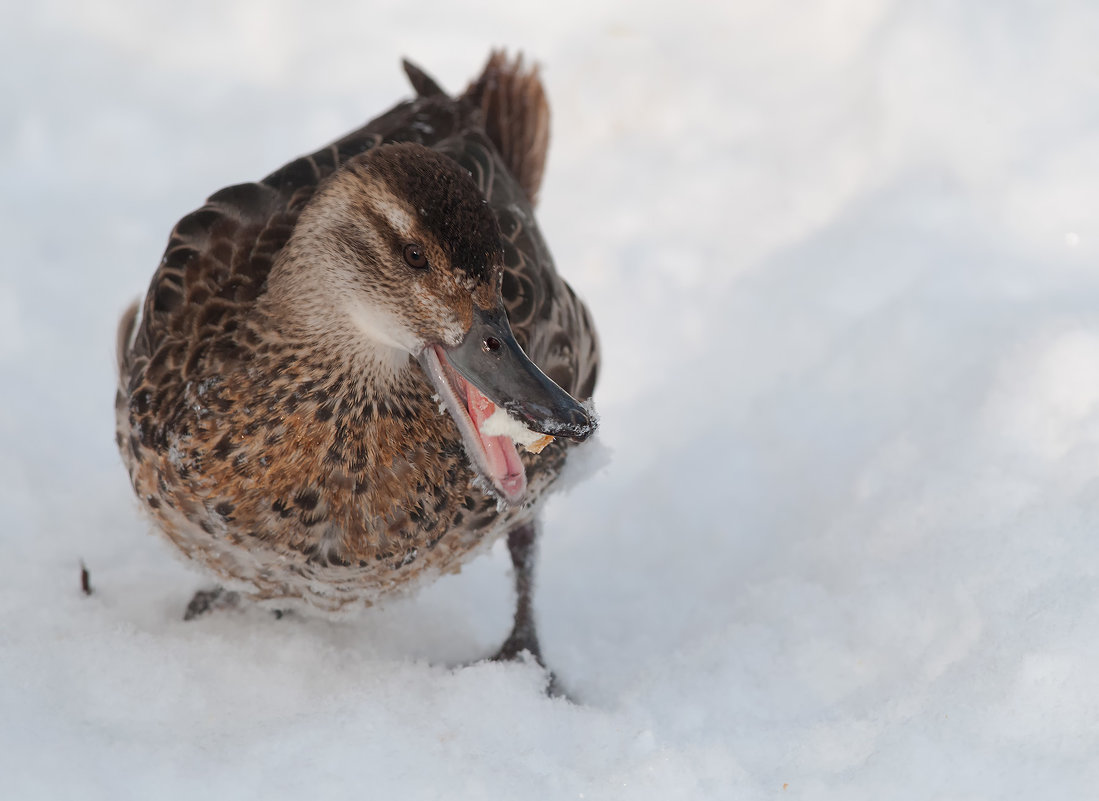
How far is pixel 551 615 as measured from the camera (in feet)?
12.6

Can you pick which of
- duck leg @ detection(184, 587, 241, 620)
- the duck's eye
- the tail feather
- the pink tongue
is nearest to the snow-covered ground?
duck leg @ detection(184, 587, 241, 620)

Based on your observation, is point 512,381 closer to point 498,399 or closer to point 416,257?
point 498,399

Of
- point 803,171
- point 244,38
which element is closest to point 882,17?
point 803,171

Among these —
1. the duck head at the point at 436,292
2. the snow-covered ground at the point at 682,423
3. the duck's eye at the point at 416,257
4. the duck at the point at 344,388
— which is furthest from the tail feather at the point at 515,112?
the duck's eye at the point at 416,257

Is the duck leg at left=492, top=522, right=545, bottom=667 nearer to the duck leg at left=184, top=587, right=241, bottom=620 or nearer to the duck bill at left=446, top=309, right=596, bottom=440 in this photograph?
the duck leg at left=184, top=587, right=241, bottom=620

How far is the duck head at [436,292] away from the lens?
A: 2.52 metres

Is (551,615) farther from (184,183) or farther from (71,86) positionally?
(71,86)

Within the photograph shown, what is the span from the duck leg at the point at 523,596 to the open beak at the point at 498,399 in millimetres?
976

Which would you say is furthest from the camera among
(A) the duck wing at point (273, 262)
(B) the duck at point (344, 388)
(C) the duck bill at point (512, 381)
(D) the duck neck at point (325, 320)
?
(A) the duck wing at point (273, 262)

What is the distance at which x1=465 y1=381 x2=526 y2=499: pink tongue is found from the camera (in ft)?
8.58

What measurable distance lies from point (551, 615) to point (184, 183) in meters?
2.83

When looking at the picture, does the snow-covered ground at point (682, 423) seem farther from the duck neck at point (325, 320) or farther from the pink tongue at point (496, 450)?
the duck neck at point (325, 320)

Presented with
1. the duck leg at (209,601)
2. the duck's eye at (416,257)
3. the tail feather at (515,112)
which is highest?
the tail feather at (515,112)

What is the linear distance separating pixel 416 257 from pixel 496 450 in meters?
0.47
